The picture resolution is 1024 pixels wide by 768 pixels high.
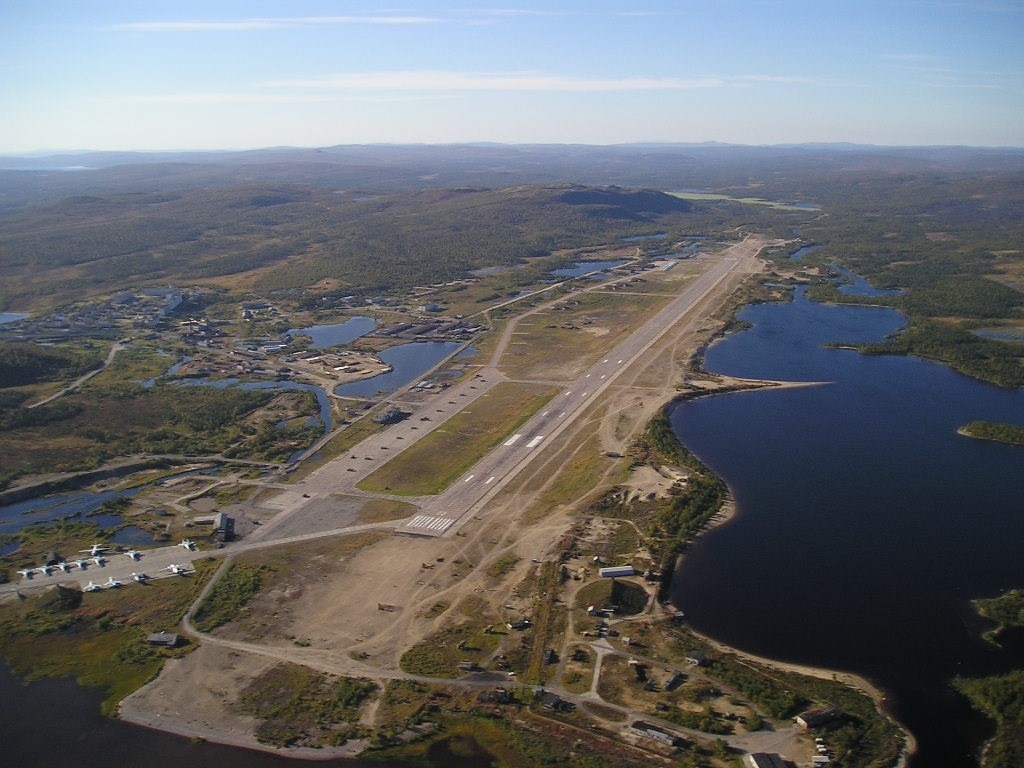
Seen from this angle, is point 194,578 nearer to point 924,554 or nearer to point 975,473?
point 924,554

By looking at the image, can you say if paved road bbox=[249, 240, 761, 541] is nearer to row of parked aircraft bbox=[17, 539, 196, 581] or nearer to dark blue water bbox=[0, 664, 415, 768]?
row of parked aircraft bbox=[17, 539, 196, 581]

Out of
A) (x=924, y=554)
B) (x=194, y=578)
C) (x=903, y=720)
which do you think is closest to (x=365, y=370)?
(x=194, y=578)

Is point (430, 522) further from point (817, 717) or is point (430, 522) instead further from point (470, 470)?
point (817, 717)

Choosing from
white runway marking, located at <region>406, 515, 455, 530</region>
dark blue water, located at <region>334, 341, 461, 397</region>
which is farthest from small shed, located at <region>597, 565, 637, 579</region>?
dark blue water, located at <region>334, 341, 461, 397</region>

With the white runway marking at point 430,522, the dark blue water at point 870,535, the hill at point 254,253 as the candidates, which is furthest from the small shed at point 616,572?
the hill at point 254,253

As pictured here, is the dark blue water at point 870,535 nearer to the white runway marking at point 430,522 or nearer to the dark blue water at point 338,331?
the white runway marking at point 430,522

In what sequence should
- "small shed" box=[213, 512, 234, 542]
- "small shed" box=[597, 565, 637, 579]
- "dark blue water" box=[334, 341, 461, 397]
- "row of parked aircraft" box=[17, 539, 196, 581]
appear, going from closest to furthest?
"small shed" box=[597, 565, 637, 579]
"row of parked aircraft" box=[17, 539, 196, 581]
"small shed" box=[213, 512, 234, 542]
"dark blue water" box=[334, 341, 461, 397]
